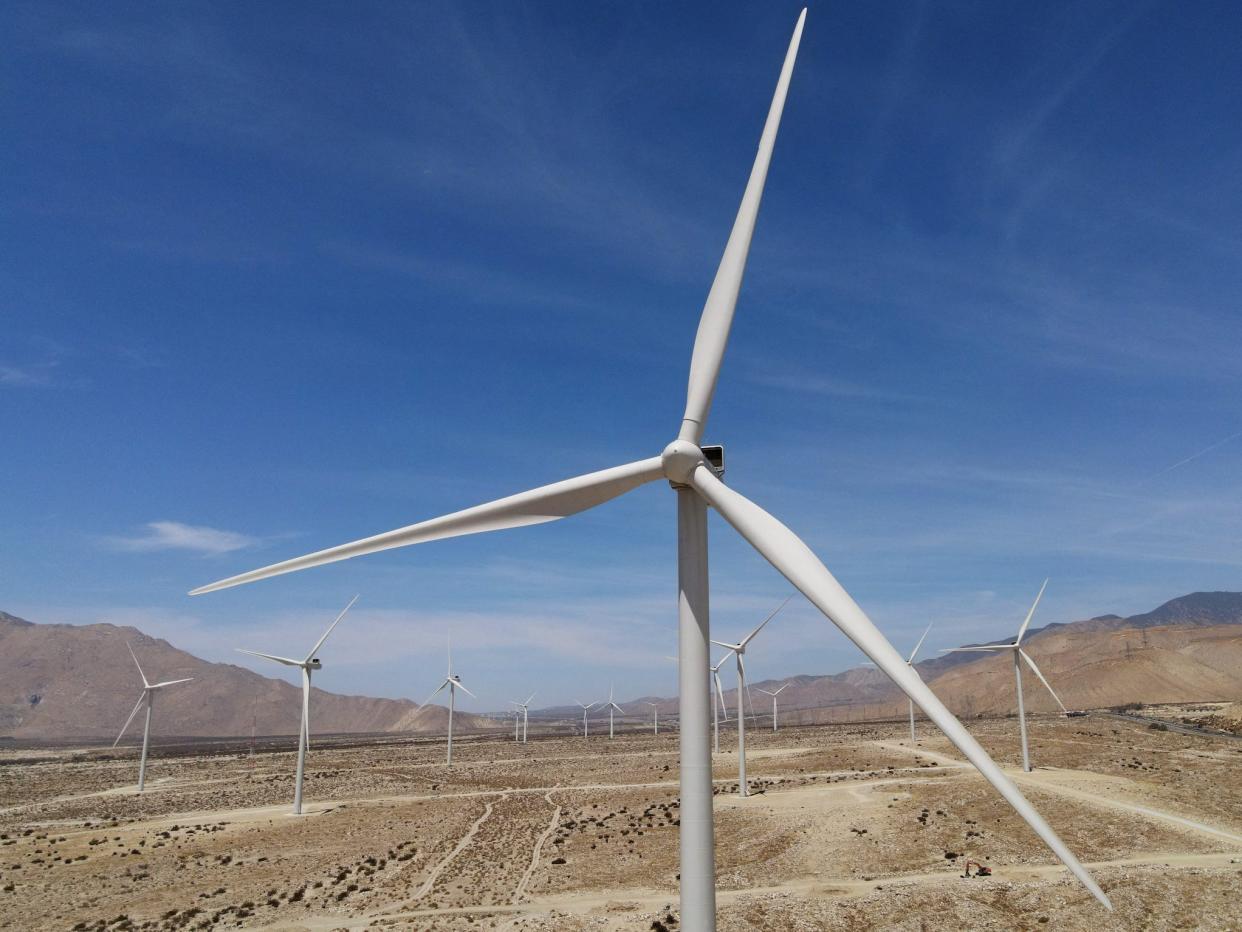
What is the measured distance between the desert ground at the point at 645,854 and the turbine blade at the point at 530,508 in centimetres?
1672

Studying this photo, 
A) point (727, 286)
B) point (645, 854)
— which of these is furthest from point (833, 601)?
point (645, 854)

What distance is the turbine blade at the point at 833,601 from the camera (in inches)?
370

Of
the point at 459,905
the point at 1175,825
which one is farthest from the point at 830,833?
the point at 459,905

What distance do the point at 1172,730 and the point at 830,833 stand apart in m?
76.8

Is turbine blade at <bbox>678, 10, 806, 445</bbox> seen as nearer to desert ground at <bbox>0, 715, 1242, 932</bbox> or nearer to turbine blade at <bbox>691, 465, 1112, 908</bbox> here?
turbine blade at <bbox>691, 465, 1112, 908</bbox>

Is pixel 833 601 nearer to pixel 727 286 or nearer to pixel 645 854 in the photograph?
pixel 727 286

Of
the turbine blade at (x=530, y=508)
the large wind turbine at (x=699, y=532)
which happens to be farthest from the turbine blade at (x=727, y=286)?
the turbine blade at (x=530, y=508)

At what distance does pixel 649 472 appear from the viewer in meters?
15.9

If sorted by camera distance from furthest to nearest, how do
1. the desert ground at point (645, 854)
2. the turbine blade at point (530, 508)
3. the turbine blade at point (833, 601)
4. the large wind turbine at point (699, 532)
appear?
the desert ground at point (645, 854) → the turbine blade at point (530, 508) → the large wind turbine at point (699, 532) → the turbine blade at point (833, 601)

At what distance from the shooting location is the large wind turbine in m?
13.4

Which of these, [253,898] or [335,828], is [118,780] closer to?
[335,828]

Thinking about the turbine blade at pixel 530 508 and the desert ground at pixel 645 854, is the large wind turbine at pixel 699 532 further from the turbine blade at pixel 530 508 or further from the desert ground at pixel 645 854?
the desert ground at pixel 645 854

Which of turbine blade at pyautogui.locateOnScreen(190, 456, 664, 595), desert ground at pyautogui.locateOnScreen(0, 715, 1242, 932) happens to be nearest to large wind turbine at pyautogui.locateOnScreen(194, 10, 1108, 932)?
turbine blade at pyautogui.locateOnScreen(190, 456, 664, 595)

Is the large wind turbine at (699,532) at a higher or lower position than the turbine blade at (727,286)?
lower
